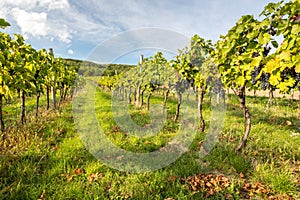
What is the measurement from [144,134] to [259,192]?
11.3 feet

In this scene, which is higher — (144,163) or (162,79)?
(162,79)

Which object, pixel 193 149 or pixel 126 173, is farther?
pixel 193 149

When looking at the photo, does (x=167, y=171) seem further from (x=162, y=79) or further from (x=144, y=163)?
(x=162, y=79)

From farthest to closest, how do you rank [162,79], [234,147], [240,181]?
[162,79]
[234,147]
[240,181]

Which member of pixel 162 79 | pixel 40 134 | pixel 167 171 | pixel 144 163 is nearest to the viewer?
pixel 167 171

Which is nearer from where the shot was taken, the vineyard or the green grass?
the vineyard

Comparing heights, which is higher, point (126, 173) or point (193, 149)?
point (193, 149)

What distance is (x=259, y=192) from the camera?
10.5 ft

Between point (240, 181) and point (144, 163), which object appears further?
point (144, 163)

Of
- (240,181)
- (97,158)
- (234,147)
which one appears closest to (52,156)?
(97,158)

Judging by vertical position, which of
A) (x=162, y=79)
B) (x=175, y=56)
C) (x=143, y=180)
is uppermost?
(x=175, y=56)

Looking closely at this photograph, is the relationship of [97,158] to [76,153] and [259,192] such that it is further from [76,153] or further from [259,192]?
[259,192]

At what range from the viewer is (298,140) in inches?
230

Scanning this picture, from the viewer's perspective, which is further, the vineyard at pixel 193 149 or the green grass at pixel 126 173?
the green grass at pixel 126 173
